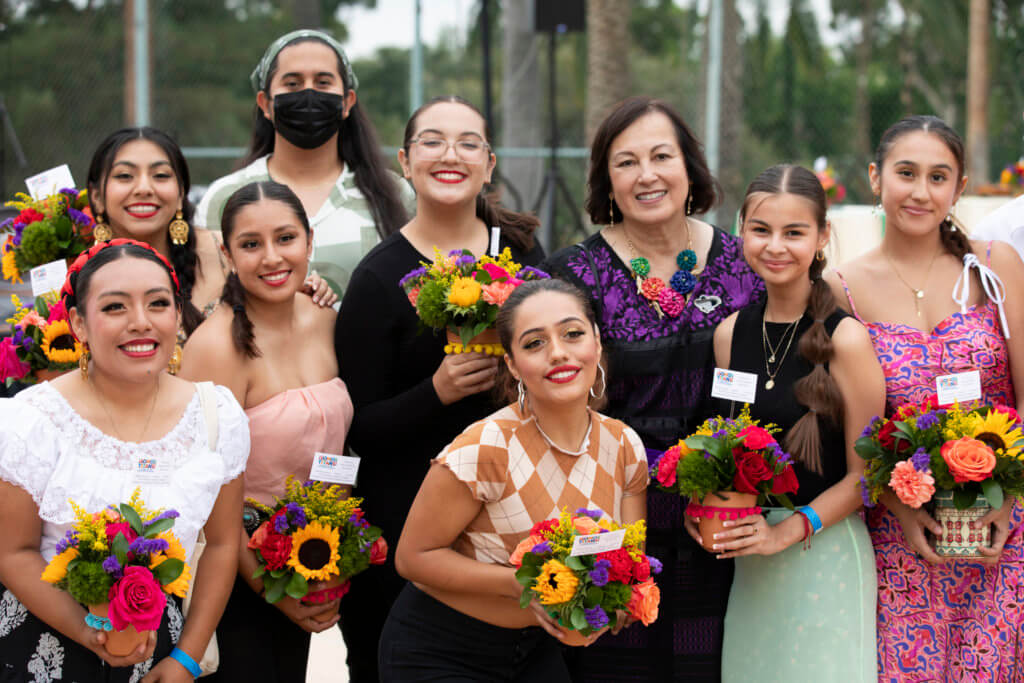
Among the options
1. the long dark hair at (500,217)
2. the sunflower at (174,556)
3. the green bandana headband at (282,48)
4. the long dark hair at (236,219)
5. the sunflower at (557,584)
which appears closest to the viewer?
the sunflower at (557,584)

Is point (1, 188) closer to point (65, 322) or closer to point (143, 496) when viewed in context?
point (65, 322)

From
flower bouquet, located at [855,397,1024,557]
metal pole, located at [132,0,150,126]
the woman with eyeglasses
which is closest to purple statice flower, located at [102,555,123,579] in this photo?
the woman with eyeglasses

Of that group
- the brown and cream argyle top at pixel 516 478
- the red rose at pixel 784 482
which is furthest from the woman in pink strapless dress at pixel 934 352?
the brown and cream argyle top at pixel 516 478

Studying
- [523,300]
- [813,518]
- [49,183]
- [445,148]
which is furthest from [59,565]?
[813,518]

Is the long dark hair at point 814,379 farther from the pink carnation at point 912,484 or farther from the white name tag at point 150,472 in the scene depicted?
the white name tag at point 150,472

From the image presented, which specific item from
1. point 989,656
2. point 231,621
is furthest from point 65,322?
point 989,656

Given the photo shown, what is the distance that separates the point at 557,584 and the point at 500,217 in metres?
1.67

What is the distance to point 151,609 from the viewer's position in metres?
2.65

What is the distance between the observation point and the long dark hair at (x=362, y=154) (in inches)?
172

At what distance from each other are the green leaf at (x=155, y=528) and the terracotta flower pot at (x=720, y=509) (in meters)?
1.55

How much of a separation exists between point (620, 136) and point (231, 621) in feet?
6.86

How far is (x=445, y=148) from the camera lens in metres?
3.66

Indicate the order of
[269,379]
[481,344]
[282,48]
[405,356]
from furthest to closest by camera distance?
[282,48] < [405,356] < [269,379] < [481,344]

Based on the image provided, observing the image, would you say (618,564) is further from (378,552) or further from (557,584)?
(378,552)
